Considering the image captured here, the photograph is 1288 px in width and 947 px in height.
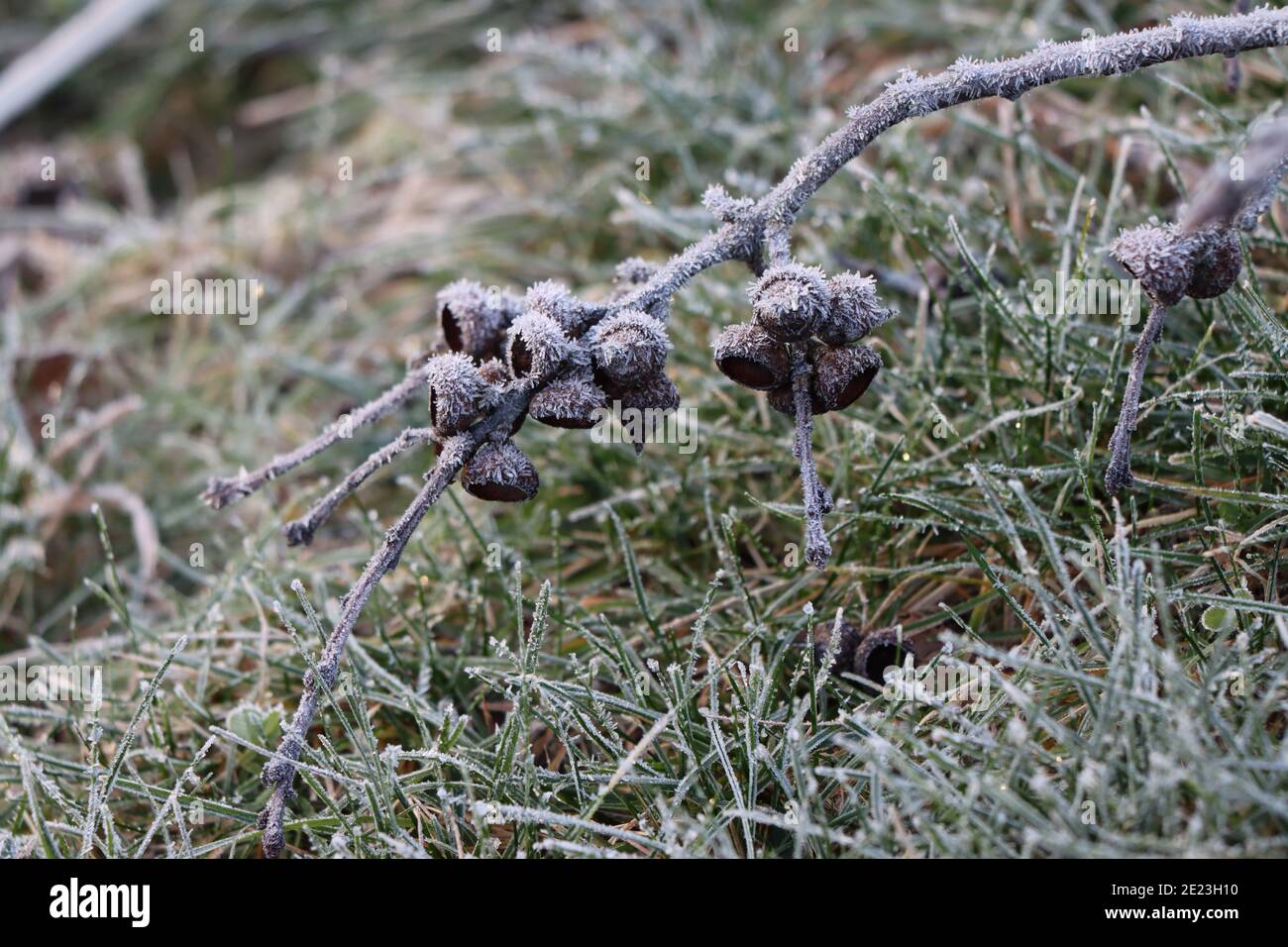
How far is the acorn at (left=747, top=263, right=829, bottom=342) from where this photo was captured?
1.28m

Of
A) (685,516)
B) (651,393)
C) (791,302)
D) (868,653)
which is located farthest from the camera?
(685,516)

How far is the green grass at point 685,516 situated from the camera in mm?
1409

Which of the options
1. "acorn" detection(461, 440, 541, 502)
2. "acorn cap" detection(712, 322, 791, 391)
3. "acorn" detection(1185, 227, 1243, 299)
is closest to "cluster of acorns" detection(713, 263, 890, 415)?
"acorn cap" detection(712, 322, 791, 391)

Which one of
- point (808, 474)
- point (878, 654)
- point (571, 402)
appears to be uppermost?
point (571, 402)

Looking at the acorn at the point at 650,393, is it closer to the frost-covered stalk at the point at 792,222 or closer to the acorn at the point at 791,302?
the frost-covered stalk at the point at 792,222

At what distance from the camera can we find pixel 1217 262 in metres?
1.35

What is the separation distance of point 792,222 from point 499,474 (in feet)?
1.66

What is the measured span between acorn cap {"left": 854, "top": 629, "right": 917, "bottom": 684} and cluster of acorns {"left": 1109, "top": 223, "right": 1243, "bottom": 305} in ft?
2.02

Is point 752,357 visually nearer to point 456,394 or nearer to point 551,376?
point 551,376

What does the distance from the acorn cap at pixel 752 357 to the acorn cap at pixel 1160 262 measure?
1.43 ft

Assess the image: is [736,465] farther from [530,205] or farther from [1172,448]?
[530,205]

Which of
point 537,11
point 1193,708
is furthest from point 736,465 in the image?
point 537,11

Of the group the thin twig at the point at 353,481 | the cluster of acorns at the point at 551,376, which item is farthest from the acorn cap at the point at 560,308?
the thin twig at the point at 353,481

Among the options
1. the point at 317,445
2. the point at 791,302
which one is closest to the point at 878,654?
the point at 791,302
